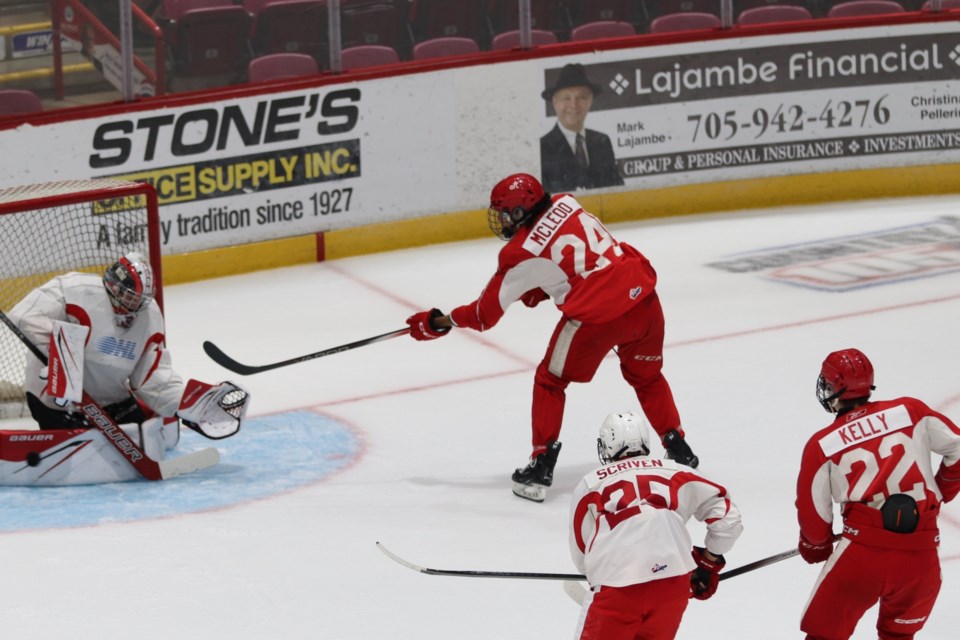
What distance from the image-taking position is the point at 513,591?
485 centimetres

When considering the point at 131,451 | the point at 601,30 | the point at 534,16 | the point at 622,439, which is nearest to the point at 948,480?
the point at 622,439

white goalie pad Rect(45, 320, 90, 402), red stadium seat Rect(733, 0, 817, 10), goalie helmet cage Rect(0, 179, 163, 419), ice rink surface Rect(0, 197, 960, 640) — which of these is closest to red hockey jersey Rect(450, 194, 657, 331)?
ice rink surface Rect(0, 197, 960, 640)

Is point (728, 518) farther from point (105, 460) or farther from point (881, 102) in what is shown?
point (881, 102)

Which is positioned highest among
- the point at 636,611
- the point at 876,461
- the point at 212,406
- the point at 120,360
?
the point at 876,461

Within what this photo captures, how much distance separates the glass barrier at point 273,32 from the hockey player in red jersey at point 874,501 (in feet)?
16.3

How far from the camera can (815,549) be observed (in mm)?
4004

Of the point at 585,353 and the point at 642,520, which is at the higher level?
the point at 642,520

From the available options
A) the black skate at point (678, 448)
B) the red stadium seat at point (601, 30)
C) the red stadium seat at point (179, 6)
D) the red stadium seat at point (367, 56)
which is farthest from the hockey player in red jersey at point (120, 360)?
the red stadium seat at point (601, 30)

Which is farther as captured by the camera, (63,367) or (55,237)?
(55,237)

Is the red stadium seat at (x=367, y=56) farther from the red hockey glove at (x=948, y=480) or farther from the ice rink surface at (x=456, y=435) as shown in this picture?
the red hockey glove at (x=948, y=480)

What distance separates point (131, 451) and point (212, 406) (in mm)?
310

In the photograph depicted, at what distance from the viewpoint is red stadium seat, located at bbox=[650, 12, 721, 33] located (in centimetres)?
968

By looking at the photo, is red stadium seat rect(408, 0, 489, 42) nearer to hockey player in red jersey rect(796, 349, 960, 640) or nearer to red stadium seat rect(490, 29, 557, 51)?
red stadium seat rect(490, 29, 557, 51)

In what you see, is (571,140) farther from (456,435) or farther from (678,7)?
(456,435)
